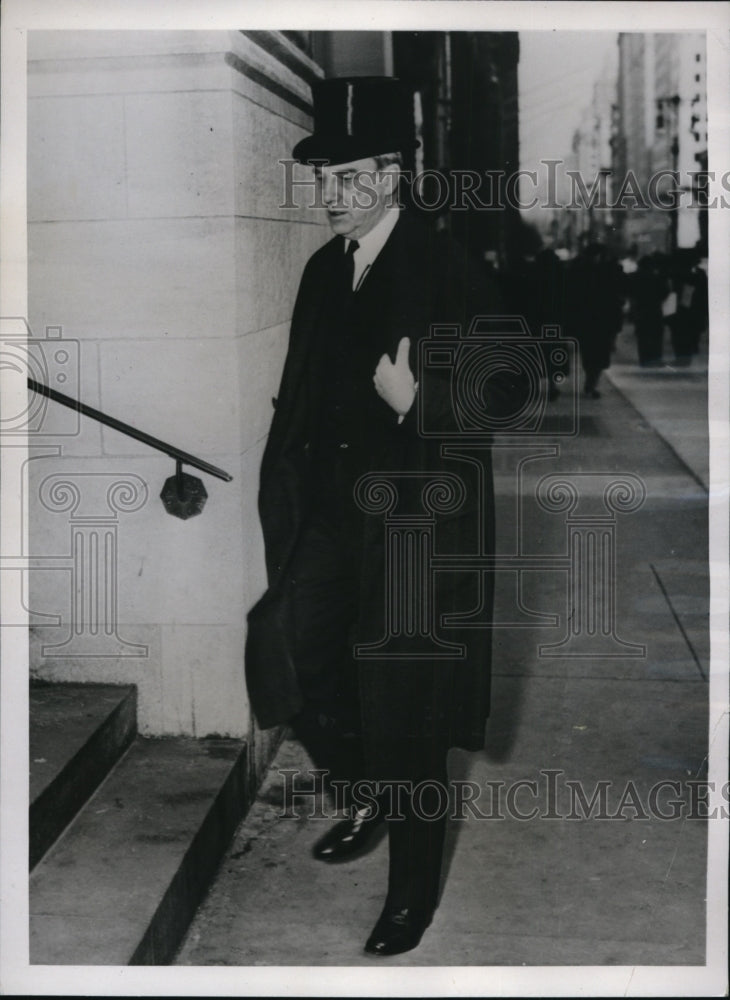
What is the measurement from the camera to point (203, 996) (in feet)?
13.3

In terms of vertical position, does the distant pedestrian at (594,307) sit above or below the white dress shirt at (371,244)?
below

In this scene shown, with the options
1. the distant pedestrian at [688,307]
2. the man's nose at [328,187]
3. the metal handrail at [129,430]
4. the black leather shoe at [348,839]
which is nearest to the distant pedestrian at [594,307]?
the distant pedestrian at [688,307]

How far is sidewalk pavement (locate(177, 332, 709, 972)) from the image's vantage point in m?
4.07

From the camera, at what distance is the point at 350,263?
4047 mm

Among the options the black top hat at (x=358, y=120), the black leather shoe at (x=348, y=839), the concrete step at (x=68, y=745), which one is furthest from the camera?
the black leather shoe at (x=348, y=839)

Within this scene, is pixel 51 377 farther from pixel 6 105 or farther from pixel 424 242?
pixel 424 242

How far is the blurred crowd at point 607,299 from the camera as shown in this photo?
3971mm

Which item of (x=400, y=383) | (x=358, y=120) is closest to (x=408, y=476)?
(x=400, y=383)

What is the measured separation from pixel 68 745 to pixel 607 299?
1.85 m

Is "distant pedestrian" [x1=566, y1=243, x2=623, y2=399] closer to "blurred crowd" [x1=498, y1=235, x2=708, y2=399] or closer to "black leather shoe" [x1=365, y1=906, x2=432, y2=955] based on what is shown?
"blurred crowd" [x1=498, y1=235, x2=708, y2=399]

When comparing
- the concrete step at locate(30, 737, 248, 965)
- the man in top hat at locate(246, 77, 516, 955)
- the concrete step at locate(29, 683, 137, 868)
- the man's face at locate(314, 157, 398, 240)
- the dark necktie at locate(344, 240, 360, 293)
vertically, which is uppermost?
the man's face at locate(314, 157, 398, 240)

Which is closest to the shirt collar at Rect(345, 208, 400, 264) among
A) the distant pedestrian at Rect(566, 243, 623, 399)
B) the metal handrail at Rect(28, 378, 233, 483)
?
the distant pedestrian at Rect(566, 243, 623, 399)

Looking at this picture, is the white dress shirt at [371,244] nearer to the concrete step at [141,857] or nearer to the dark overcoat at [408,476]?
the dark overcoat at [408,476]

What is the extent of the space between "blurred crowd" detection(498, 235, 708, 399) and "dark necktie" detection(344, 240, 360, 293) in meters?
0.39
